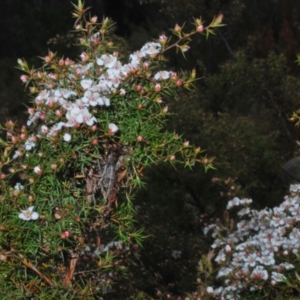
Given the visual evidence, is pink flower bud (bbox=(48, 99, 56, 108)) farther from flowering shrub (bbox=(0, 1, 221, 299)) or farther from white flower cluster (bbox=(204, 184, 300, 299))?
white flower cluster (bbox=(204, 184, 300, 299))

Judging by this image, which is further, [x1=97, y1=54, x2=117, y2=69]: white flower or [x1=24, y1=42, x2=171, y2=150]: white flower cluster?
[x1=97, y1=54, x2=117, y2=69]: white flower

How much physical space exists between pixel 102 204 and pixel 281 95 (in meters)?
4.42

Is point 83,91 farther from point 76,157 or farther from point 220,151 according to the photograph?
point 220,151

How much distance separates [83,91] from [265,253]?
152cm

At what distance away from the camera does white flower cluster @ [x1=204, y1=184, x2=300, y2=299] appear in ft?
10.6

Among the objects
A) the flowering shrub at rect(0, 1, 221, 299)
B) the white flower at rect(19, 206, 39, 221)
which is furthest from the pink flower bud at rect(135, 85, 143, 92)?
the white flower at rect(19, 206, 39, 221)

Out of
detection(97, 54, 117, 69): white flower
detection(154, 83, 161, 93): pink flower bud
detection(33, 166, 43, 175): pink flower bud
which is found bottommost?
detection(33, 166, 43, 175): pink flower bud

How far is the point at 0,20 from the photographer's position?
11570mm

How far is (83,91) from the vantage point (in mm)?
2309

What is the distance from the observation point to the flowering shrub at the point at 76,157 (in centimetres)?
226

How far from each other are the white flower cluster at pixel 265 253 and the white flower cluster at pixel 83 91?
4.24 feet

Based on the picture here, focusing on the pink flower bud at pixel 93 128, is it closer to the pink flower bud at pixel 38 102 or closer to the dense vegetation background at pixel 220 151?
the pink flower bud at pixel 38 102

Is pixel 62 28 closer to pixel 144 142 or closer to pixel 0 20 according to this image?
pixel 0 20

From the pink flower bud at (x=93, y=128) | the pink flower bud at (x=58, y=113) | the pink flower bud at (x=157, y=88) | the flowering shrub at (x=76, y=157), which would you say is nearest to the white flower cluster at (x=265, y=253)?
the flowering shrub at (x=76, y=157)
